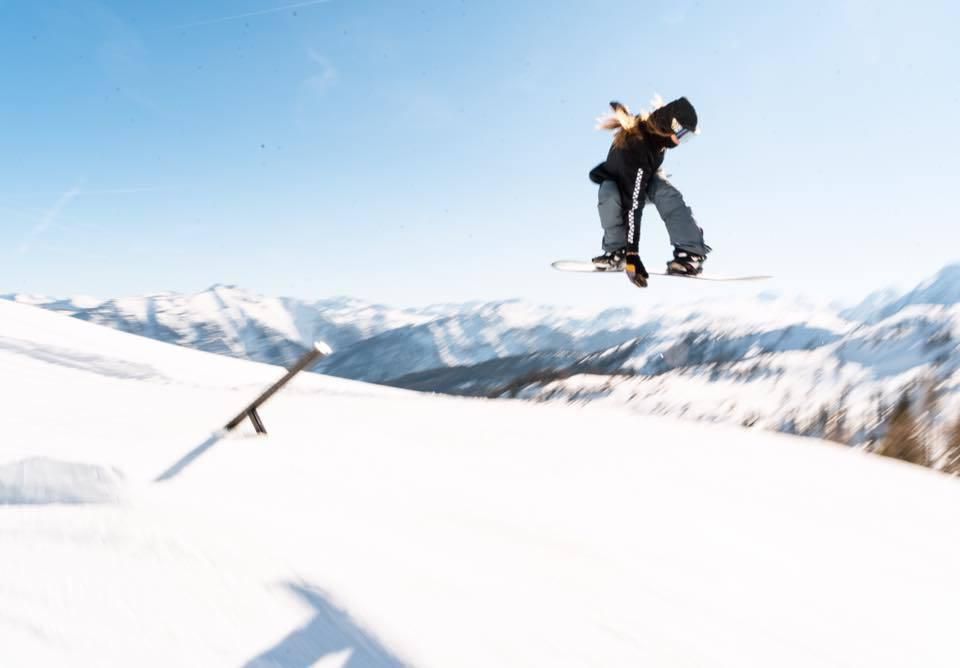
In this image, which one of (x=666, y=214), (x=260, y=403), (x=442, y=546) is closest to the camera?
(x=442, y=546)

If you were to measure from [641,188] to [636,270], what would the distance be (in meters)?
0.89

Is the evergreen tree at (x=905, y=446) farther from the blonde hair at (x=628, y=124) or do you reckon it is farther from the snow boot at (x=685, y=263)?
the blonde hair at (x=628, y=124)

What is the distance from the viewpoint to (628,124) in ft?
16.7

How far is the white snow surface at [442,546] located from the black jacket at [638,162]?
2364 millimetres

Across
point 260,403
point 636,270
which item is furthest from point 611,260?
point 260,403

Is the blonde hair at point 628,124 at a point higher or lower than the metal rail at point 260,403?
higher

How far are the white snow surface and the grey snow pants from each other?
2.07 m

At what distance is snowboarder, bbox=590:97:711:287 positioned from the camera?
488cm

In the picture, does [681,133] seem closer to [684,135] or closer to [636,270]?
[684,135]

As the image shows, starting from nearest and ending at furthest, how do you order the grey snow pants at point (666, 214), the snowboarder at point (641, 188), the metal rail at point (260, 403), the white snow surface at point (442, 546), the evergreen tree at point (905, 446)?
the white snow surface at point (442, 546), the metal rail at point (260, 403), the snowboarder at point (641, 188), the grey snow pants at point (666, 214), the evergreen tree at point (905, 446)

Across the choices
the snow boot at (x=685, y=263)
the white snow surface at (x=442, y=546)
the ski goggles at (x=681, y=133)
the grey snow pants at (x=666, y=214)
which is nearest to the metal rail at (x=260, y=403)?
the white snow surface at (x=442, y=546)

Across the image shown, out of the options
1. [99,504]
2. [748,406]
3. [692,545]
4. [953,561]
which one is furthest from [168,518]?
[748,406]

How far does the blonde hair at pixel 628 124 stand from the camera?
492 cm

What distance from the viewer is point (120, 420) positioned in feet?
13.8
